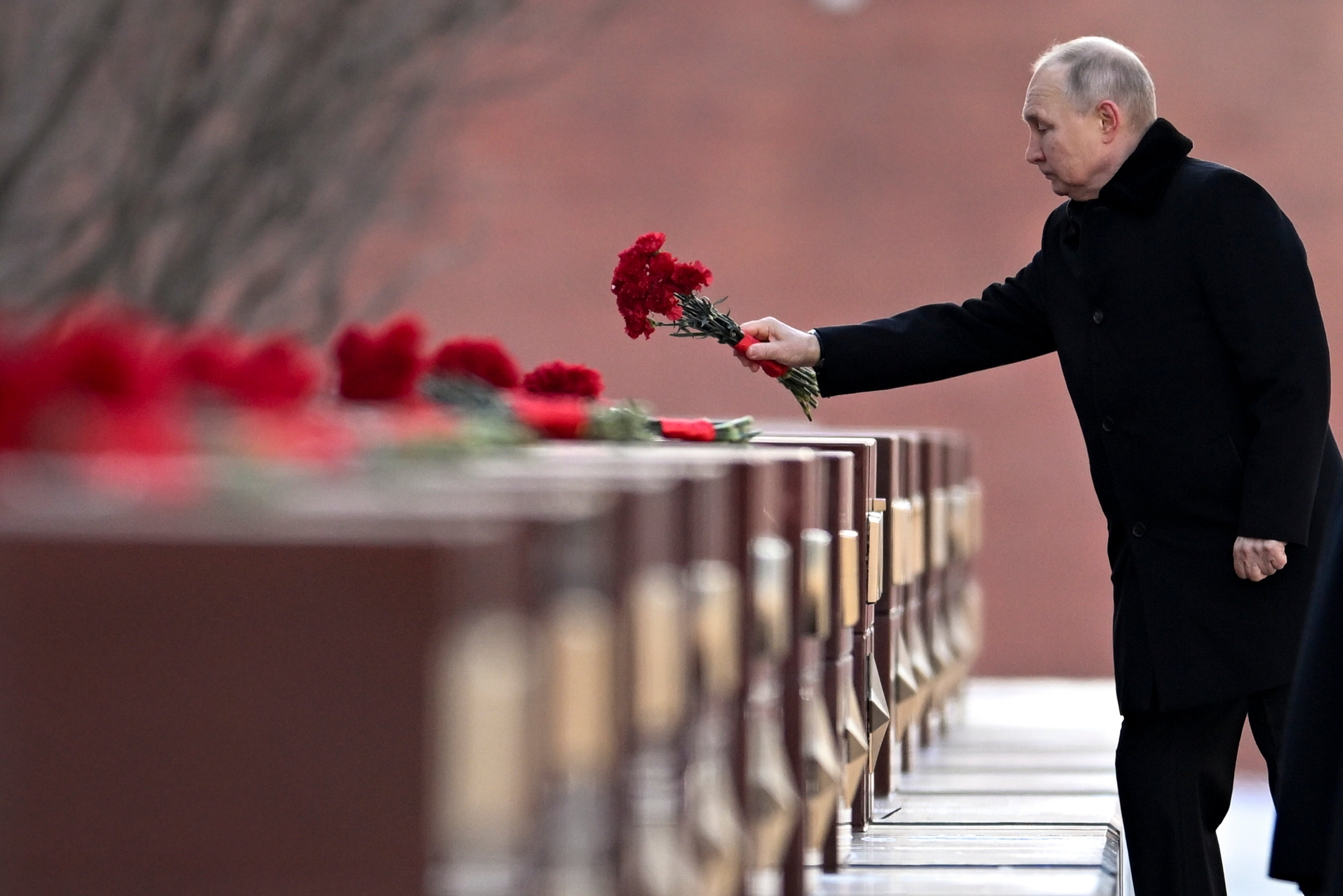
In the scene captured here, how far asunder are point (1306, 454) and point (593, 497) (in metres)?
1.26

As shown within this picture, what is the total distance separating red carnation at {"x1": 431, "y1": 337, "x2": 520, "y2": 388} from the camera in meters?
1.80

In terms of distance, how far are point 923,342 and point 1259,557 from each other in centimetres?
64

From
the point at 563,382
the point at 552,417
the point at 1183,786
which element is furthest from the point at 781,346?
the point at 552,417

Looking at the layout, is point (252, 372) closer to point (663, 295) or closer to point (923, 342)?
point (663, 295)

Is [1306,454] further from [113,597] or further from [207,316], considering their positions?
[207,316]

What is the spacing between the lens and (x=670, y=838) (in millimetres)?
1307

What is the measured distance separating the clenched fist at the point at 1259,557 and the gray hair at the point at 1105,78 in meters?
0.53

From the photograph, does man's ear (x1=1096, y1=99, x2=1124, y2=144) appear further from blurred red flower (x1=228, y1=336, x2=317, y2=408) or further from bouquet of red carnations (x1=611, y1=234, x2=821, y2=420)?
blurred red flower (x1=228, y1=336, x2=317, y2=408)

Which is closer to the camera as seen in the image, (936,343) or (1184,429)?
(1184,429)

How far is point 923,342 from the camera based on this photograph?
2.64 meters

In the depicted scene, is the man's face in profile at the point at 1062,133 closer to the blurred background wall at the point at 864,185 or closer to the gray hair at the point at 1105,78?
the gray hair at the point at 1105,78

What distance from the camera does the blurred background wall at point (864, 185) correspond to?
5703 millimetres

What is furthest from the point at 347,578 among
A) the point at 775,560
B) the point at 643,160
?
the point at 643,160

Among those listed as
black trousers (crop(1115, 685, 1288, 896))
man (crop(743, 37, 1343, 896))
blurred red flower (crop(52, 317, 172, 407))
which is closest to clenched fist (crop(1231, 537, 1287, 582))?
man (crop(743, 37, 1343, 896))
